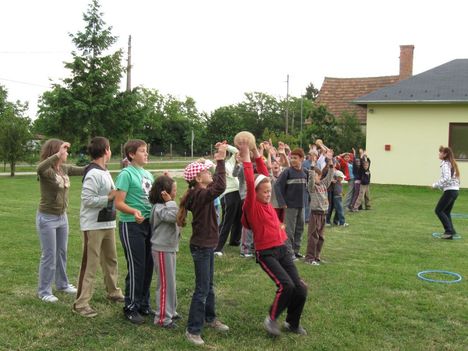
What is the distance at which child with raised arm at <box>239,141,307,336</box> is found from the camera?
459cm

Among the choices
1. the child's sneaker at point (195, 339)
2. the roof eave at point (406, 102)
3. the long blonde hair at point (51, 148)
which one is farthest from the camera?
Result: the roof eave at point (406, 102)

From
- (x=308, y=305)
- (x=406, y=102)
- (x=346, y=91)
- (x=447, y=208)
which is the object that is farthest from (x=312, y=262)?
(x=346, y=91)

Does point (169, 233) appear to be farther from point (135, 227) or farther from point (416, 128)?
point (416, 128)

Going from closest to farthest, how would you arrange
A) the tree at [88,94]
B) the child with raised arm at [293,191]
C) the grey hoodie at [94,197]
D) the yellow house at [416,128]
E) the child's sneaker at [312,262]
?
the grey hoodie at [94,197]
the child's sneaker at [312,262]
the child with raised arm at [293,191]
the yellow house at [416,128]
the tree at [88,94]

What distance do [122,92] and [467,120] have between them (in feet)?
63.7

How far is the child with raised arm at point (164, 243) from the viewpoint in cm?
465

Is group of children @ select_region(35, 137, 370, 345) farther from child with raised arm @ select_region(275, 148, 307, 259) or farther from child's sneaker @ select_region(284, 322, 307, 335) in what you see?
child with raised arm @ select_region(275, 148, 307, 259)

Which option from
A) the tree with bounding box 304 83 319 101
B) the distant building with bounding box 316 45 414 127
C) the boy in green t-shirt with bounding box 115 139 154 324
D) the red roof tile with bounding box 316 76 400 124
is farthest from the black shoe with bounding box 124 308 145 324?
the tree with bounding box 304 83 319 101

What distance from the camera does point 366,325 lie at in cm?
492

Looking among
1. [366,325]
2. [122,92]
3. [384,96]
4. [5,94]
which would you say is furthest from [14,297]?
[5,94]

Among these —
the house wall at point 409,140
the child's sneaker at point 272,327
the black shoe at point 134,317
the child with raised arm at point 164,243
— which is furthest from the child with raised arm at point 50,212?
the house wall at point 409,140

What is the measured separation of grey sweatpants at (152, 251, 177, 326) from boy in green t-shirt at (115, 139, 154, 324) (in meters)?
0.20

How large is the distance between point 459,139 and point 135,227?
66.4 feet

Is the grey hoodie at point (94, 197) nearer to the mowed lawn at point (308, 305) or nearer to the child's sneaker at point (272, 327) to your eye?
the mowed lawn at point (308, 305)
